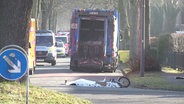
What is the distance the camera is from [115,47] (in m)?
29.0

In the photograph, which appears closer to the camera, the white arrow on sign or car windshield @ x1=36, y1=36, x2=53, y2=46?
the white arrow on sign

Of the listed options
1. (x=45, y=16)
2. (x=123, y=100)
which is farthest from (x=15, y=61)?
(x=45, y=16)

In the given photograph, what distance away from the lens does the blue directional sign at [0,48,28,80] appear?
9150 mm

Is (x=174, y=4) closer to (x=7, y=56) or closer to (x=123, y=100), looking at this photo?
(x=123, y=100)

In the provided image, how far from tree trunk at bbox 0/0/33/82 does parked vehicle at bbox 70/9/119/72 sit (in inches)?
664

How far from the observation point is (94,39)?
29203 millimetres

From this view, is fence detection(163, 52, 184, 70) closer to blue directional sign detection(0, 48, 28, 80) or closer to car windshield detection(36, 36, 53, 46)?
car windshield detection(36, 36, 53, 46)

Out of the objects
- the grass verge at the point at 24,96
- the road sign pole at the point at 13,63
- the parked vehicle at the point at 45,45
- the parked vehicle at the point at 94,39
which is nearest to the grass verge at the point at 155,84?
the parked vehicle at the point at 94,39

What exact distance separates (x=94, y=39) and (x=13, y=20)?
1804 cm

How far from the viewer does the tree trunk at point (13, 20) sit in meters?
11.2

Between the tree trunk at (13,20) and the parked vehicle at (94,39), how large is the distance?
16.9 metres

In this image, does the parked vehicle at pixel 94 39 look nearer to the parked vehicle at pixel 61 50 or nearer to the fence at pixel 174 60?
the fence at pixel 174 60

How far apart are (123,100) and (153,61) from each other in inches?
494

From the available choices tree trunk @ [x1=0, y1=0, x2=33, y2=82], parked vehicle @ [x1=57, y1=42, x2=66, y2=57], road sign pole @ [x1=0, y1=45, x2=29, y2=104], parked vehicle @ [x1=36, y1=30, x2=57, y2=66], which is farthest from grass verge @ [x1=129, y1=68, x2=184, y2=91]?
parked vehicle @ [x1=57, y1=42, x2=66, y2=57]
